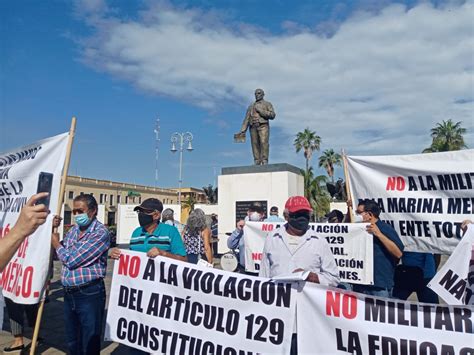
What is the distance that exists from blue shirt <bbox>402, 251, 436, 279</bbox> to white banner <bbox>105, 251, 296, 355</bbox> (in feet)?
7.93

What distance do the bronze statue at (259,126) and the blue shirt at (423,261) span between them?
802 cm

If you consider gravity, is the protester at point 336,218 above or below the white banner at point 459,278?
above

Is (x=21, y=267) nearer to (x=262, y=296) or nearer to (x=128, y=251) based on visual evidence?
(x=128, y=251)

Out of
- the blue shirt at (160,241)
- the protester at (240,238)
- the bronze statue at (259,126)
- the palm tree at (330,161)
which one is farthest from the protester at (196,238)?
the palm tree at (330,161)

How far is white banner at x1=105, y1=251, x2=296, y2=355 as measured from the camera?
315cm

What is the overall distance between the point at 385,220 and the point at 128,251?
3.22 meters

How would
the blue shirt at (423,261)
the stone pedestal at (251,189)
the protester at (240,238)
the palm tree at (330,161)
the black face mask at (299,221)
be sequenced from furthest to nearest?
1. the palm tree at (330,161)
2. the stone pedestal at (251,189)
3. the protester at (240,238)
4. the blue shirt at (423,261)
5. the black face mask at (299,221)

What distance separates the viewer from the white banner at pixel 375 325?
2.72 metres

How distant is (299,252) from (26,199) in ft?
9.50

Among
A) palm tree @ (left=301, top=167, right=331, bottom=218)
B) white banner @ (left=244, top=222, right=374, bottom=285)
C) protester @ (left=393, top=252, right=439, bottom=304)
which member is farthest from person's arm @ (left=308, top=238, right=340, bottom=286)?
palm tree @ (left=301, top=167, right=331, bottom=218)

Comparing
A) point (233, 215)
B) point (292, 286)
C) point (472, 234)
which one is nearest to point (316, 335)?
point (292, 286)


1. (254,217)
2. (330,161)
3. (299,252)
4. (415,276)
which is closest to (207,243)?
Answer: (254,217)

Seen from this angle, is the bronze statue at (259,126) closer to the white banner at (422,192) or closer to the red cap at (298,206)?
the white banner at (422,192)

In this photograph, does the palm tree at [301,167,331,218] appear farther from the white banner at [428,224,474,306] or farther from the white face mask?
the white banner at [428,224,474,306]
